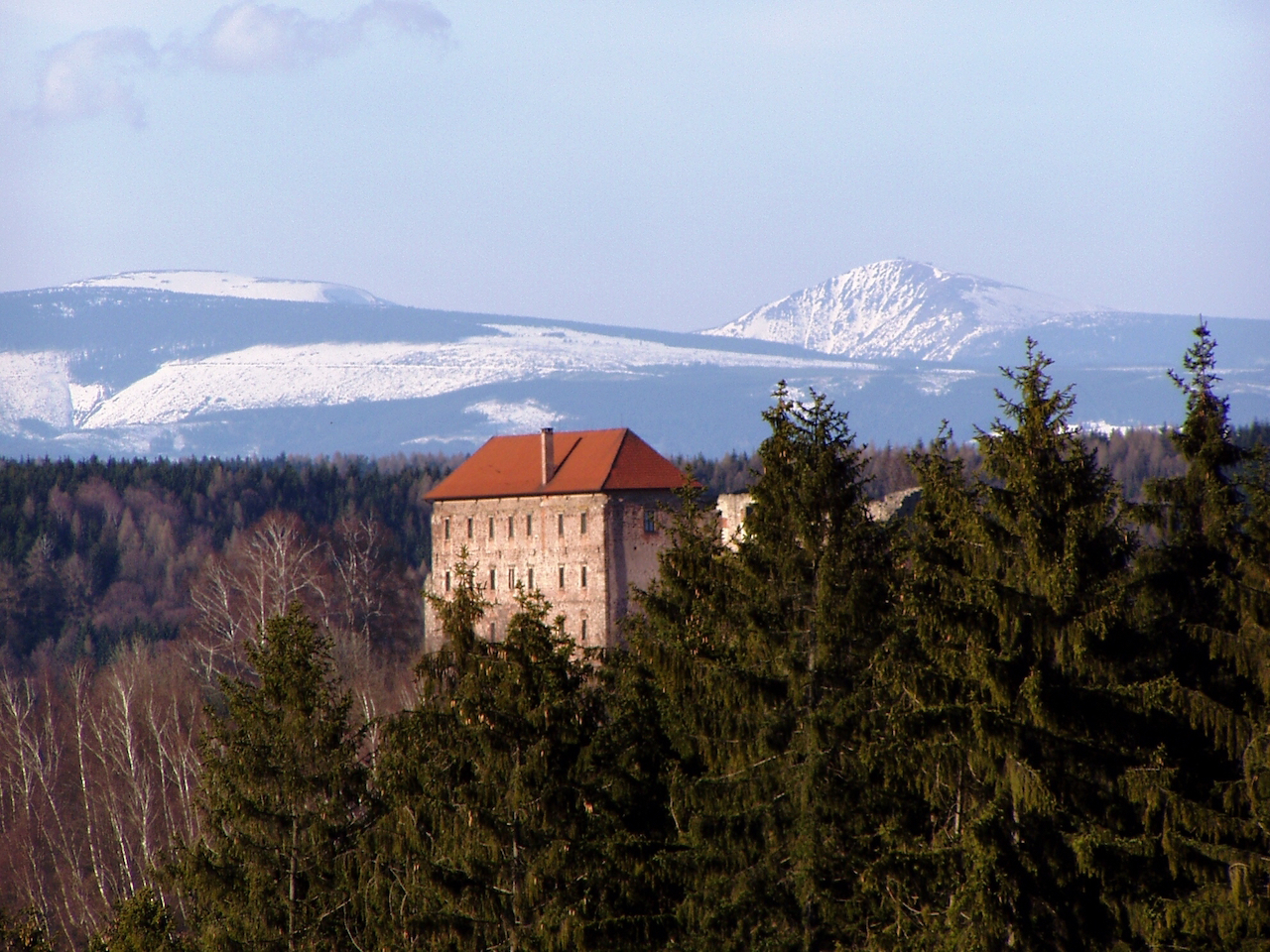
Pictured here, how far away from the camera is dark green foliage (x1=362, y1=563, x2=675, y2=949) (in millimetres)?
21828

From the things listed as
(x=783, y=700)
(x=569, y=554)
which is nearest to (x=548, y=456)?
(x=569, y=554)

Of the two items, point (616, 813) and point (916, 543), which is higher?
point (916, 543)

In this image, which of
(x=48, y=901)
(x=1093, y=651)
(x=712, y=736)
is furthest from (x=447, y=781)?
(x=48, y=901)

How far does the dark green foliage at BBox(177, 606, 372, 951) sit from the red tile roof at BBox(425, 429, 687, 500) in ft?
191

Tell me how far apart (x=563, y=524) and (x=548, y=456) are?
3.80 metres

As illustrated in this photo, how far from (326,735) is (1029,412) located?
9806 mm

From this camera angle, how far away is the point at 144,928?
88.1ft

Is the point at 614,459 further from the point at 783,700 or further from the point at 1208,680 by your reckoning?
the point at 1208,680

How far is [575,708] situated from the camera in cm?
2236

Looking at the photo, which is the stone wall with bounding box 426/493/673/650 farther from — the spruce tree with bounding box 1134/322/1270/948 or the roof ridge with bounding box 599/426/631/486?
the spruce tree with bounding box 1134/322/1270/948

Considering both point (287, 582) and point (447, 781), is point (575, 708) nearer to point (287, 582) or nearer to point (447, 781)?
point (447, 781)

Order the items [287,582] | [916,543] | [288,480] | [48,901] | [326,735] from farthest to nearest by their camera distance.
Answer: [288,480]
[287,582]
[48,901]
[326,735]
[916,543]

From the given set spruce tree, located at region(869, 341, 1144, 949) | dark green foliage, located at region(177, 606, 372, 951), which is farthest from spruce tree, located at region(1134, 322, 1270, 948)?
dark green foliage, located at region(177, 606, 372, 951)

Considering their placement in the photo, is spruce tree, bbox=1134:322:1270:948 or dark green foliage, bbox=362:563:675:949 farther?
dark green foliage, bbox=362:563:675:949
